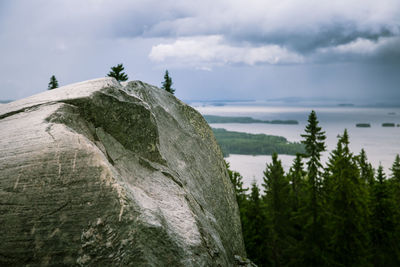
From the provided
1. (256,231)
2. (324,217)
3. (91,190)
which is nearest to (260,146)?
(256,231)

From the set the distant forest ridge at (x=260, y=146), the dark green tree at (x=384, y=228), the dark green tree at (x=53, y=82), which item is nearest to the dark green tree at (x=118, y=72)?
the dark green tree at (x=53, y=82)

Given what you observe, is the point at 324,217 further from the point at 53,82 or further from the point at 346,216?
the point at 53,82

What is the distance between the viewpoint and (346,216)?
2720 centimetres

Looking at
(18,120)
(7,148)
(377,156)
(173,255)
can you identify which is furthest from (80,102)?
(377,156)

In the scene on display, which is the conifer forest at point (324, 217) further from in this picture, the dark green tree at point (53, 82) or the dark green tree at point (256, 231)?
the dark green tree at point (53, 82)

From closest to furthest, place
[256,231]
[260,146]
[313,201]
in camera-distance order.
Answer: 1. [313,201]
2. [256,231]
3. [260,146]

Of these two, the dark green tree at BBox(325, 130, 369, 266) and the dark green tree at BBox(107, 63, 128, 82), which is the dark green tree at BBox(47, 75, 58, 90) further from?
the dark green tree at BBox(325, 130, 369, 266)

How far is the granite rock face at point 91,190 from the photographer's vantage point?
5.02 m

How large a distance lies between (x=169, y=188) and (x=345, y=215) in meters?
24.9

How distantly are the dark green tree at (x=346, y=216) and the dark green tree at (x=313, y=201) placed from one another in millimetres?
1667

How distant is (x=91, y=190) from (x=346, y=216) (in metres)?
27.6

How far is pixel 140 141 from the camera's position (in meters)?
8.34

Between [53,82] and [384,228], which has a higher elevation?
[53,82]

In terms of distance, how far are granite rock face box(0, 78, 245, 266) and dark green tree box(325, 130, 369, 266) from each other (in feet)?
72.7
